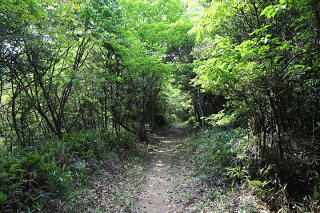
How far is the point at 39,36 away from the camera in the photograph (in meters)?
6.16

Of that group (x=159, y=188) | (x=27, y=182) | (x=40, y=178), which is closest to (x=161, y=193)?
(x=159, y=188)

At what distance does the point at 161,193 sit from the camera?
6.54 m

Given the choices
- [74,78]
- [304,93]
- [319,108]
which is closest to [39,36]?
[74,78]

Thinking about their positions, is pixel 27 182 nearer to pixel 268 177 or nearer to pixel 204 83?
pixel 204 83

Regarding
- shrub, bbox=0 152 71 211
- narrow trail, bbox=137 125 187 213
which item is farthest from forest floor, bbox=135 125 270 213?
shrub, bbox=0 152 71 211

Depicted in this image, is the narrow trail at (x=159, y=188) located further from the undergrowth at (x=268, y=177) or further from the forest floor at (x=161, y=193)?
the undergrowth at (x=268, y=177)

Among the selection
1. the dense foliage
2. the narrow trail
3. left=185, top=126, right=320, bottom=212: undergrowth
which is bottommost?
the narrow trail

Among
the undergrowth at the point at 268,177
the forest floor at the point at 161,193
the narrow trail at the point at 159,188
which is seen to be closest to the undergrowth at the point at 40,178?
the forest floor at the point at 161,193

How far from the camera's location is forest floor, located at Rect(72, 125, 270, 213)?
4.88 metres

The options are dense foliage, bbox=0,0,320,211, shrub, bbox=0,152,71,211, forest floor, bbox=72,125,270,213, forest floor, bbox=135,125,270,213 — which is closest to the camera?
shrub, bbox=0,152,71,211

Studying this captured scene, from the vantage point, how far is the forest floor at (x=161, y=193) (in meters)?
4.88

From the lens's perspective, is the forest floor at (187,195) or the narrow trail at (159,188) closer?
the forest floor at (187,195)

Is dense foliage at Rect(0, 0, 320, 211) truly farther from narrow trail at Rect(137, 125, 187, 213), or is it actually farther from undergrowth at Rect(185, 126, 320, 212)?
narrow trail at Rect(137, 125, 187, 213)

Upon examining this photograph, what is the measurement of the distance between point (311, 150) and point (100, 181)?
691cm
